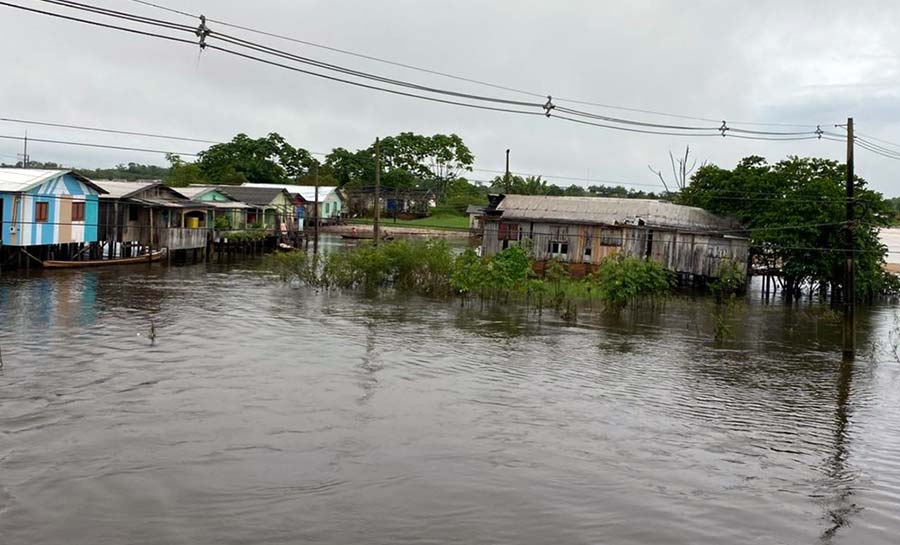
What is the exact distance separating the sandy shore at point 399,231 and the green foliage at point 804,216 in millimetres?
26010

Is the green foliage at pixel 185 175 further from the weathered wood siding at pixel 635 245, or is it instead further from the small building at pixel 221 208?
the weathered wood siding at pixel 635 245

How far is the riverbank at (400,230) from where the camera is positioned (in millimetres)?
56831

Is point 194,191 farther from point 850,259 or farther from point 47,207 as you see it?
point 850,259

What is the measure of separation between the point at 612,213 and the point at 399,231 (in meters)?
26.7

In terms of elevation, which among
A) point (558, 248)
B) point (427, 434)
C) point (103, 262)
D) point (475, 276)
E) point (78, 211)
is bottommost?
point (427, 434)

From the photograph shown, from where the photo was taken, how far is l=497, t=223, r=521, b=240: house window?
110 ft

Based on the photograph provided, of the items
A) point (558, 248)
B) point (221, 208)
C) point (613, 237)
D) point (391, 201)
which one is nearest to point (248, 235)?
point (221, 208)

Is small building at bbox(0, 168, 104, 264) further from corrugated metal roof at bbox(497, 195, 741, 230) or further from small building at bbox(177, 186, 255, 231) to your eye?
corrugated metal roof at bbox(497, 195, 741, 230)

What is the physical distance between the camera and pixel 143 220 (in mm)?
36531

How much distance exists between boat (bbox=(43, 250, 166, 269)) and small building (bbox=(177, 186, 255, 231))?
612cm

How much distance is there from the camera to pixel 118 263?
1325 inches

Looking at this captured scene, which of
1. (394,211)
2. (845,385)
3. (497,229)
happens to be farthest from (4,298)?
(394,211)

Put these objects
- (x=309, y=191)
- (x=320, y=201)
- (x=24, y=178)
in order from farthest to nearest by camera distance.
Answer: (x=320, y=201), (x=309, y=191), (x=24, y=178)

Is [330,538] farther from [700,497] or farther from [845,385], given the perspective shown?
[845,385]
